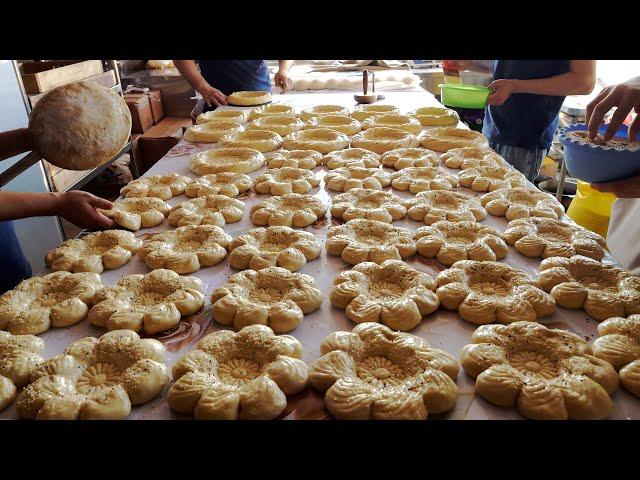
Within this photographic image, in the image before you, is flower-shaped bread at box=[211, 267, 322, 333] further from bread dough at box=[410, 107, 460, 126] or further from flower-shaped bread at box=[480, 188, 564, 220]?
bread dough at box=[410, 107, 460, 126]

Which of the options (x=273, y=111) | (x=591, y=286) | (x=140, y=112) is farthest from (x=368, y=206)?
(x=140, y=112)

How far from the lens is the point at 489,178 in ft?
11.9

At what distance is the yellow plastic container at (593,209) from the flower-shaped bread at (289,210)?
266 cm

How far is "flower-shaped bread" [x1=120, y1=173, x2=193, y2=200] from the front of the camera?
3.50m

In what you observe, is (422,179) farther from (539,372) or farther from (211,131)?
(211,131)

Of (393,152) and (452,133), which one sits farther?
(452,133)

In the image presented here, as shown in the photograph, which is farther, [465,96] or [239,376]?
[465,96]

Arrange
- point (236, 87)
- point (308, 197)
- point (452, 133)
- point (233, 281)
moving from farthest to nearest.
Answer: point (236, 87) → point (452, 133) → point (308, 197) → point (233, 281)

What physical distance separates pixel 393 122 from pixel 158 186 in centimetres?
272
